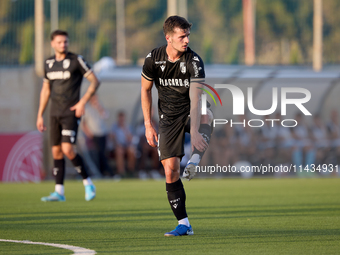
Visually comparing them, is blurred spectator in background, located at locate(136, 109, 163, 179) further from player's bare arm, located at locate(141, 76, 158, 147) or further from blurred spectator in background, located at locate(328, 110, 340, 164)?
player's bare arm, located at locate(141, 76, 158, 147)

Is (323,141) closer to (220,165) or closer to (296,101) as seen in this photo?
(296,101)

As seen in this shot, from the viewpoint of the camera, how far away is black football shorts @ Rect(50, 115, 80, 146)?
951 centimetres

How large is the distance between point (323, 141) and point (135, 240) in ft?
39.4

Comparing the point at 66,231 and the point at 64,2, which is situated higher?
the point at 64,2

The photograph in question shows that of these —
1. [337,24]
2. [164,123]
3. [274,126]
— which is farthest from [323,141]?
[337,24]

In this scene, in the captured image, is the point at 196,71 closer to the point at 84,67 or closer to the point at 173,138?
the point at 173,138

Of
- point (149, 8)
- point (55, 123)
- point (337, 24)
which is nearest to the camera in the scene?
point (55, 123)

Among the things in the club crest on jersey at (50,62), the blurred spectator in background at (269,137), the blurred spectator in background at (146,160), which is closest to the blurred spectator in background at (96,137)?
the blurred spectator in background at (146,160)

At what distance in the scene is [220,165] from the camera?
17000 millimetres

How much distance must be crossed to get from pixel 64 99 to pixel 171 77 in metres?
3.97

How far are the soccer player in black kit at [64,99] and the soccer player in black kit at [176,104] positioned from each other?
12.0ft

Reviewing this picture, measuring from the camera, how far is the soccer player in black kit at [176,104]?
5.73 meters

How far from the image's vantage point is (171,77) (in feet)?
19.5

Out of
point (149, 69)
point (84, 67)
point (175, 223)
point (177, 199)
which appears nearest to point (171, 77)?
point (149, 69)
